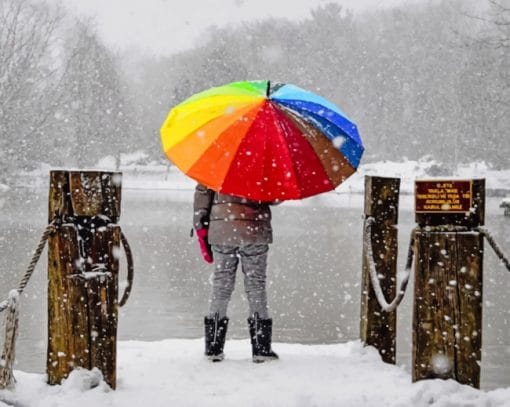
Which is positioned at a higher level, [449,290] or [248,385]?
[449,290]

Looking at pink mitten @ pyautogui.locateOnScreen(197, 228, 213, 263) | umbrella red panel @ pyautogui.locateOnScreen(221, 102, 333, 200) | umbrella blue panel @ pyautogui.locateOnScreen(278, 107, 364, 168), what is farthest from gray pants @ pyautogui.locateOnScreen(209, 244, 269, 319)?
umbrella blue panel @ pyautogui.locateOnScreen(278, 107, 364, 168)

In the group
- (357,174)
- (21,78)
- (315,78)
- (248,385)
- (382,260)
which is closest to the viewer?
(248,385)

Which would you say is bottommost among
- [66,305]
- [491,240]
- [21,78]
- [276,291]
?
[276,291]

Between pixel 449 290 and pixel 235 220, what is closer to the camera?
pixel 449 290

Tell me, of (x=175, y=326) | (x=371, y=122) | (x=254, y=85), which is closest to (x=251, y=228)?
(x=254, y=85)

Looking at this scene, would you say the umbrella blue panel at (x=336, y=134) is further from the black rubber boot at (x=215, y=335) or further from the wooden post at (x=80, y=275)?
the wooden post at (x=80, y=275)

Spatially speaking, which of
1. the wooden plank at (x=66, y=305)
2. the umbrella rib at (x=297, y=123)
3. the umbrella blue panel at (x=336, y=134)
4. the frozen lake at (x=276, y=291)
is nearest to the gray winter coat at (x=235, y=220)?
the umbrella rib at (x=297, y=123)

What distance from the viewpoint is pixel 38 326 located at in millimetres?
8062

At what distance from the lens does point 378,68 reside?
67.7 m

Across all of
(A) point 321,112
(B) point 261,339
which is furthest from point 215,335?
(A) point 321,112

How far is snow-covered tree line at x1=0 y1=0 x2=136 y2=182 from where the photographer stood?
32.4 m

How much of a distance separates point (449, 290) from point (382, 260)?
1264mm

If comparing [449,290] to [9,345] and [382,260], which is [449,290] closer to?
[382,260]

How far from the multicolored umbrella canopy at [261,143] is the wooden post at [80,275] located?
813mm
